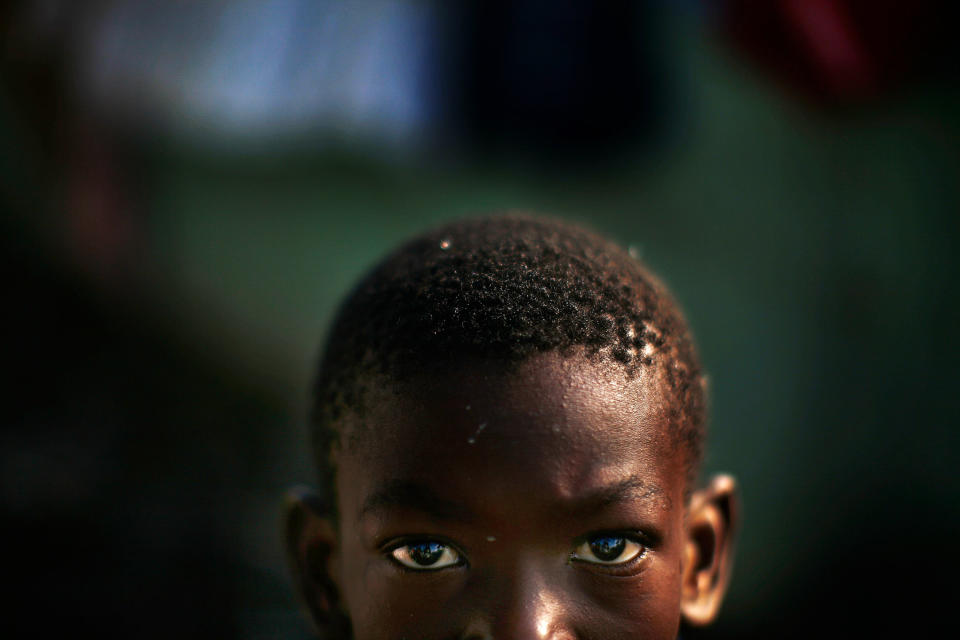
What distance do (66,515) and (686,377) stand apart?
2.56 m

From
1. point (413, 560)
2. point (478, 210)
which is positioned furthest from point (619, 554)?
point (478, 210)

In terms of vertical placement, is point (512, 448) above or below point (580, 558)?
above

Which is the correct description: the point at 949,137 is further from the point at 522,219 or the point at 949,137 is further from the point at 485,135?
the point at 522,219

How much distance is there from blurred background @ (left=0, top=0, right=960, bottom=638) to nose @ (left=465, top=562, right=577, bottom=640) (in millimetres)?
1759

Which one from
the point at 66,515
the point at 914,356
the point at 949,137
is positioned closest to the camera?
the point at 949,137

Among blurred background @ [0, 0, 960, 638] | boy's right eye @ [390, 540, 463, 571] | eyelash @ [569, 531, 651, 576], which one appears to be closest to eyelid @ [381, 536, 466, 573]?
boy's right eye @ [390, 540, 463, 571]

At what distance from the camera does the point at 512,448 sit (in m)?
1.05

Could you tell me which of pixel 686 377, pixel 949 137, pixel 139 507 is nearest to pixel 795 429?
pixel 949 137

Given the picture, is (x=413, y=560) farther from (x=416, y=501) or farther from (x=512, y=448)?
(x=512, y=448)

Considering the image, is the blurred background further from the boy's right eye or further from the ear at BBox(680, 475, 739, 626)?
the boy's right eye

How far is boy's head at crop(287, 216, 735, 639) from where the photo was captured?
1043 mm

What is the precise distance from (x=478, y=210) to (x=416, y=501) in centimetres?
216

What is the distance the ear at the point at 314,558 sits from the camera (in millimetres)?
1272

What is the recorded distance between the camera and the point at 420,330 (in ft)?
3.65
